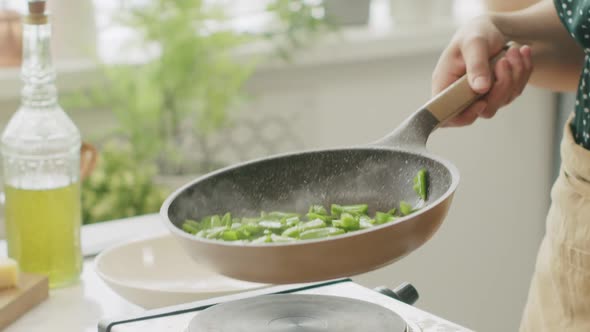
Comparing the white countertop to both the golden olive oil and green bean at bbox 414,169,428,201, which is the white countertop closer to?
the golden olive oil

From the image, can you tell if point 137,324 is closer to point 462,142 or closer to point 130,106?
point 130,106

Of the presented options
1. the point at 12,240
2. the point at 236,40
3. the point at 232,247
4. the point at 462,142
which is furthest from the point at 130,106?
the point at 232,247

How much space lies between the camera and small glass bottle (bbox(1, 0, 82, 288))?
122cm

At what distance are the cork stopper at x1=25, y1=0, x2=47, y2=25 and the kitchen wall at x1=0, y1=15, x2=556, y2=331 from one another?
127 centimetres

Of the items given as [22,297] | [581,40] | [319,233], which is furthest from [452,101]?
[22,297]

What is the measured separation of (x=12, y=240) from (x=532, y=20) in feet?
2.52

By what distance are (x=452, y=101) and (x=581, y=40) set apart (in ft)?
0.63

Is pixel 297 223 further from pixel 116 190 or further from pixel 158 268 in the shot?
pixel 116 190

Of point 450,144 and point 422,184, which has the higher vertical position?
point 422,184

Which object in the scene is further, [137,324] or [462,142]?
[462,142]

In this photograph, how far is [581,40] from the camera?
1.18 metres

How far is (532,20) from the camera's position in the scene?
132 centimetres

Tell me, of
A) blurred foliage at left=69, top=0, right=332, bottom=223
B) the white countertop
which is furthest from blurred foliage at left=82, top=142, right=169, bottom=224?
the white countertop

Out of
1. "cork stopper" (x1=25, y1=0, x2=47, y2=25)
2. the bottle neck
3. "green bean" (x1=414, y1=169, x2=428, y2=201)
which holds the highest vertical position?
"cork stopper" (x1=25, y1=0, x2=47, y2=25)
